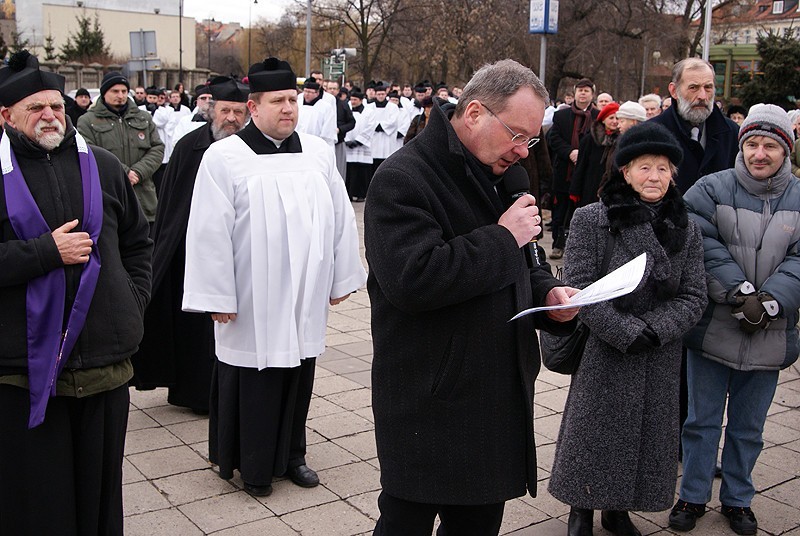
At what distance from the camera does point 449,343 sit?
9.05 ft

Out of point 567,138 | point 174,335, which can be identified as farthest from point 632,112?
point 174,335

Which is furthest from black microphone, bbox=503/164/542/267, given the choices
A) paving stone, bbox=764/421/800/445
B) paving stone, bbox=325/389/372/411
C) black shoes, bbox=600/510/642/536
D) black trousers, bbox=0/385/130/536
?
paving stone, bbox=764/421/800/445

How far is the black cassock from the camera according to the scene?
569 centimetres

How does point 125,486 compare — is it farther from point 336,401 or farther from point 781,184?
point 781,184

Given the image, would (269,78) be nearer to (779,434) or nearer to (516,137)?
(516,137)

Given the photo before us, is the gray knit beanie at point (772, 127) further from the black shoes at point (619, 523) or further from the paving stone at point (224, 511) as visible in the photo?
the paving stone at point (224, 511)

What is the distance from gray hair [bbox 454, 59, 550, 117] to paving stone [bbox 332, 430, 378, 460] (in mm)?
2838

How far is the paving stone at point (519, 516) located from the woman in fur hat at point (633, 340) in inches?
11.6

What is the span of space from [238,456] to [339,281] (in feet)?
3.36

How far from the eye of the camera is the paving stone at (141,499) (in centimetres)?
444

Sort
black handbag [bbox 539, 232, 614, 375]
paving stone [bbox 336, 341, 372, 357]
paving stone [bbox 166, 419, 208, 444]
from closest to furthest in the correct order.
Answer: black handbag [bbox 539, 232, 614, 375] < paving stone [bbox 166, 419, 208, 444] < paving stone [bbox 336, 341, 372, 357]

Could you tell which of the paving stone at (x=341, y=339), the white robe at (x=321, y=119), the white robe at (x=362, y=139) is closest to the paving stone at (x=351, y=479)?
the paving stone at (x=341, y=339)

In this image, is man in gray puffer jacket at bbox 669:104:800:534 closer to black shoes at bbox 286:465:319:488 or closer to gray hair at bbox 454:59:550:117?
black shoes at bbox 286:465:319:488

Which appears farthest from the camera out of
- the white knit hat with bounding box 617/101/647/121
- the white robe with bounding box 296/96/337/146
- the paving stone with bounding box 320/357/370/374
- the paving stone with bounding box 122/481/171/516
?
the white robe with bounding box 296/96/337/146
